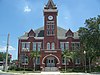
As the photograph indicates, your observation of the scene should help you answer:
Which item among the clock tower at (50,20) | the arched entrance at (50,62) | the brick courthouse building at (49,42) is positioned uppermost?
the clock tower at (50,20)

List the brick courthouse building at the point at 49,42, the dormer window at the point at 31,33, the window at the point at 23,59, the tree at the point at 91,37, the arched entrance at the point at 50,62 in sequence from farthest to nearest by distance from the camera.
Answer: the dormer window at the point at 31,33 < the window at the point at 23,59 < the arched entrance at the point at 50,62 < the brick courthouse building at the point at 49,42 < the tree at the point at 91,37

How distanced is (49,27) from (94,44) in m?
13.3

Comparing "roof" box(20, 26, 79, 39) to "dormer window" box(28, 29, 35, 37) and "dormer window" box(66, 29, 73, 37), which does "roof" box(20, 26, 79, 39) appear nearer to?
"dormer window" box(28, 29, 35, 37)

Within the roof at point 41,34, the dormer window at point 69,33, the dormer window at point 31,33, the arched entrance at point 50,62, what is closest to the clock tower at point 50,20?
the roof at point 41,34

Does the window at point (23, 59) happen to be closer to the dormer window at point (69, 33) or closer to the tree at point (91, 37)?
the dormer window at point (69, 33)

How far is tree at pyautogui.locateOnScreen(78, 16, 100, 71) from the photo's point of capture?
49.7m

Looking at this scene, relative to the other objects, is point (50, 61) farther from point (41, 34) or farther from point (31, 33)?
point (31, 33)

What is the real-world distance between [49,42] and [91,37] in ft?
37.5

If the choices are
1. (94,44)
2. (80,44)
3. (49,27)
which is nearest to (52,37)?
(49,27)

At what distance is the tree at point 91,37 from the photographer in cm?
4966

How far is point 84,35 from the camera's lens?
52.7 m

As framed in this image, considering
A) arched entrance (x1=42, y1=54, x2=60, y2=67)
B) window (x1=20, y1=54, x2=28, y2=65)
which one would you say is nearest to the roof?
window (x1=20, y1=54, x2=28, y2=65)

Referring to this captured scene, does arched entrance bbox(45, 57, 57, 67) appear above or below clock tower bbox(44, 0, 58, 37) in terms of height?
below

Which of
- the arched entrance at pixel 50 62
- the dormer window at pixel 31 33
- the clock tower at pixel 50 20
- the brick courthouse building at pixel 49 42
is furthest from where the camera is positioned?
the dormer window at pixel 31 33
